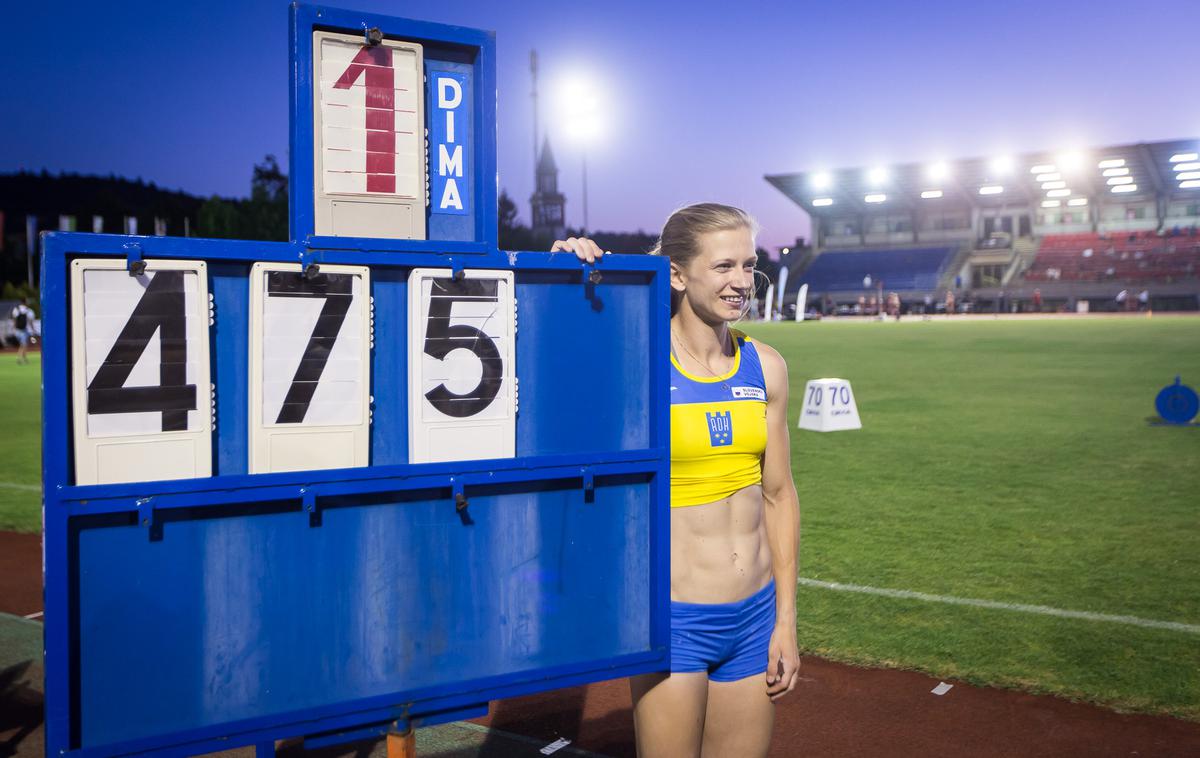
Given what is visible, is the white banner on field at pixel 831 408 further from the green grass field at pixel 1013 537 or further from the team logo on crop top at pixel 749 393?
the team logo on crop top at pixel 749 393

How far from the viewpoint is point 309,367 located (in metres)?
1.93

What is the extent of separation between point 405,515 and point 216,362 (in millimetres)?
489

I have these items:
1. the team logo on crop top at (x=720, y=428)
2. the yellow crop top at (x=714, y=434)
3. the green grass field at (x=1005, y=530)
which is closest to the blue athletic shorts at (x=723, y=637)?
the yellow crop top at (x=714, y=434)

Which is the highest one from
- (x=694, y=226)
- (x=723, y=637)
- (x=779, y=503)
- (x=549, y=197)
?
(x=549, y=197)

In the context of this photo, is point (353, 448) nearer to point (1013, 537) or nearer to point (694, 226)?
point (694, 226)

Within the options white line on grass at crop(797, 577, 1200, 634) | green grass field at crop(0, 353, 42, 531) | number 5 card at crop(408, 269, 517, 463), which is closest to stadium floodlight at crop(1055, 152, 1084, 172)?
green grass field at crop(0, 353, 42, 531)

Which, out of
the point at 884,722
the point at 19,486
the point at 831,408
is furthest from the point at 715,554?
the point at 831,408

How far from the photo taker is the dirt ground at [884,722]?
434 cm

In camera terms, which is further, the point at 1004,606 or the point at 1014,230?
the point at 1014,230

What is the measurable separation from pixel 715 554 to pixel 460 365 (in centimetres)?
118

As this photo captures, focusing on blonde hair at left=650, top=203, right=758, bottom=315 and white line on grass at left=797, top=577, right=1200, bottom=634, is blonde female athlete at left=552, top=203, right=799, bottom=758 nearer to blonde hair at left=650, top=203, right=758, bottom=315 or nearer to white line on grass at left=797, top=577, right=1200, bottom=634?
blonde hair at left=650, top=203, right=758, bottom=315

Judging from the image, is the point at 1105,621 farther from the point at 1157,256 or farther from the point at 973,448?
the point at 1157,256

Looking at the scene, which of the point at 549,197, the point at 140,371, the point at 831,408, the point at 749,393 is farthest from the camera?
the point at 549,197

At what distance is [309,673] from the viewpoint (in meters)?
1.98
